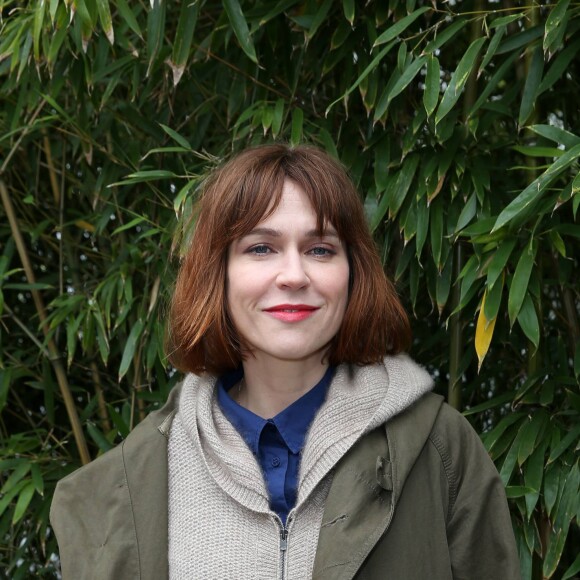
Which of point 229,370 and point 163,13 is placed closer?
point 229,370

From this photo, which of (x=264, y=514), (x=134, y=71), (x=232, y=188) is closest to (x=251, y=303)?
(x=232, y=188)

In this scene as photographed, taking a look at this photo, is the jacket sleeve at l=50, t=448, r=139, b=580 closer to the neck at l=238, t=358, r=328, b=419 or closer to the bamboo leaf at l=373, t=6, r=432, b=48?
the neck at l=238, t=358, r=328, b=419

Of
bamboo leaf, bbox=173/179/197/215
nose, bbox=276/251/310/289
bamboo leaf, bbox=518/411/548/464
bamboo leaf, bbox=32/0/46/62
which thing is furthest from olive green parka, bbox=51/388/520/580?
bamboo leaf, bbox=32/0/46/62

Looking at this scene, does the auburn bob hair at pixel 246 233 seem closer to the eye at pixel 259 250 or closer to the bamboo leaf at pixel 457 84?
the eye at pixel 259 250

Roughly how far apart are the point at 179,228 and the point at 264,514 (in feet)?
2.17

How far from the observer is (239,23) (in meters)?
2.03

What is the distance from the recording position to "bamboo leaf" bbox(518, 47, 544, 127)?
77.7 inches

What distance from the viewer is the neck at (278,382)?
1609 mm

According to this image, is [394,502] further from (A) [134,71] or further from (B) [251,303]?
(A) [134,71]

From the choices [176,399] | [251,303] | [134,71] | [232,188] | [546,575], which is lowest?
[546,575]

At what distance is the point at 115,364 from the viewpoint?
8.74 feet

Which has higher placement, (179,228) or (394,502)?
(179,228)

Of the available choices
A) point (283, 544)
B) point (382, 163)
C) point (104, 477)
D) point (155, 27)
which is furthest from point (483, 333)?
point (155, 27)

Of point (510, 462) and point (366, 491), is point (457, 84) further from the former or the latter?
point (366, 491)
